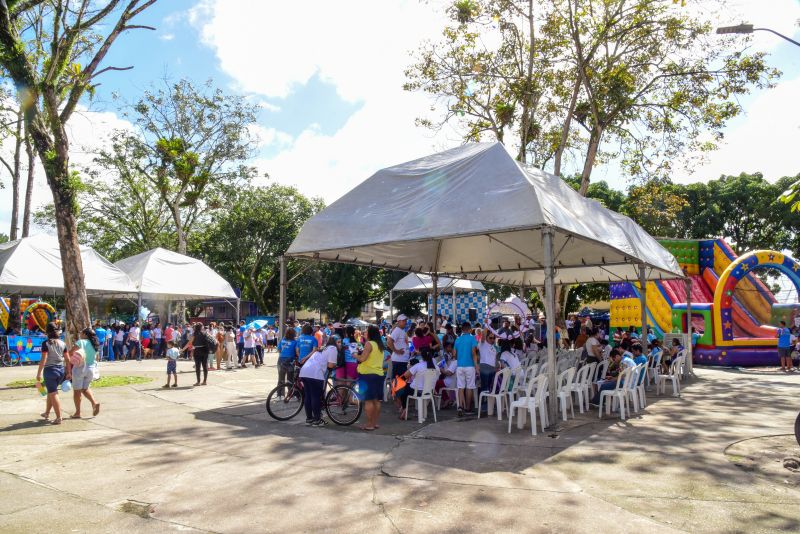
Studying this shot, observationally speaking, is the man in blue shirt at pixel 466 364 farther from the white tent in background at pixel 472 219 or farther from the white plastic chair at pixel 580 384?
the white plastic chair at pixel 580 384

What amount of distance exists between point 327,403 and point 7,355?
57.2 feet

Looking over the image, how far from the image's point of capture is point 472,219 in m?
9.25

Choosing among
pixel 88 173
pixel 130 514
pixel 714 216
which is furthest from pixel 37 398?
pixel 714 216

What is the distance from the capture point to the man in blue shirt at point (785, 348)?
678 inches

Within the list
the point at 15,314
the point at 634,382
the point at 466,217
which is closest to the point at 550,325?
the point at 466,217

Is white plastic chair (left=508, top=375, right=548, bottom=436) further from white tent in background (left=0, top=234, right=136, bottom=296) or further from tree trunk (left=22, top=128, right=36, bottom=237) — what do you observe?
tree trunk (left=22, top=128, right=36, bottom=237)

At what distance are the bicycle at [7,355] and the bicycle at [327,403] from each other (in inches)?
612

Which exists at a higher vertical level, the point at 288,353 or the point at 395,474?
the point at 288,353

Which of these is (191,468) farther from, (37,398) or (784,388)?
(784,388)

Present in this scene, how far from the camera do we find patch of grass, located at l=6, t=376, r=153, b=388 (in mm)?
13602

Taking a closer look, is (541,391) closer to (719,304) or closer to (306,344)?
(306,344)

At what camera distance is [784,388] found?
13359 millimetres

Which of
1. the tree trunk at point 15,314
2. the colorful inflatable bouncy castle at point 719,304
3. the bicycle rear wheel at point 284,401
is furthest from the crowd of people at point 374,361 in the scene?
the tree trunk at point 15,314

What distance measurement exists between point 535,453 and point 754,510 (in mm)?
2577
